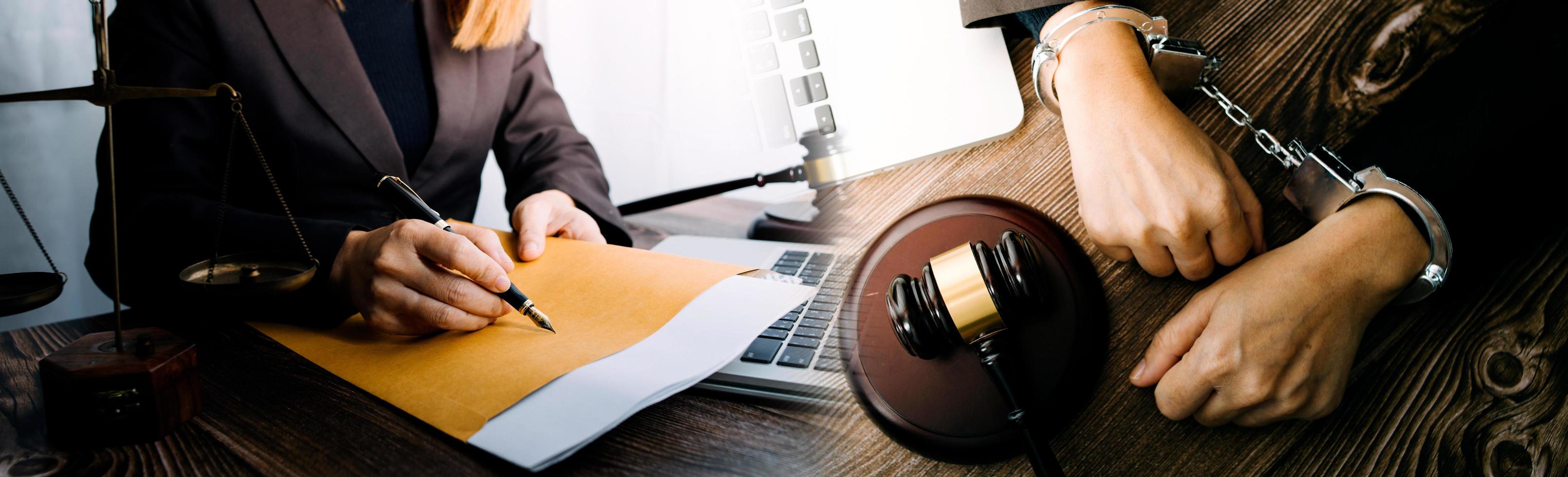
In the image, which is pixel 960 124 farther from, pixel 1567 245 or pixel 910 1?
pixel 1567 245

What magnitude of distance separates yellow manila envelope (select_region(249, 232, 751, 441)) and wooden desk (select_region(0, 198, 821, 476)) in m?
0.01

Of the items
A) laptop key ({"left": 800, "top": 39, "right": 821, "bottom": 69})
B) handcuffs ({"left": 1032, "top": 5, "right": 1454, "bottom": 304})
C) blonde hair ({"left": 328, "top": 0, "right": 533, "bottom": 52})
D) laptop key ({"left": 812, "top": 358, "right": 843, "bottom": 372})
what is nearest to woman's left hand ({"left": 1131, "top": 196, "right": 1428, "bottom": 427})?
handcuffs ({"left": 1032, "top": 5, "right": 1454, "bottom": 304})

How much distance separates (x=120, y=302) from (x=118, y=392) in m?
0.06

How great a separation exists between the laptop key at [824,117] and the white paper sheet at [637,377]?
132 millimetres

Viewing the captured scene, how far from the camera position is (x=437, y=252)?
1.43 feet

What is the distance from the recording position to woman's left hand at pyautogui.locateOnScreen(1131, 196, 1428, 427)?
45 centimetres

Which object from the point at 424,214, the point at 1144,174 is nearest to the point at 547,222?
the point at 424,214

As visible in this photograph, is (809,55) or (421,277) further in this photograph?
(809,55)

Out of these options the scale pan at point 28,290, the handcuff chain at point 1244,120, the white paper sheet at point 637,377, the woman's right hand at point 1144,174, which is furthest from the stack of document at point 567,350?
the handcuff chain at point 1244,120

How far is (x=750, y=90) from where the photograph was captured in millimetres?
551

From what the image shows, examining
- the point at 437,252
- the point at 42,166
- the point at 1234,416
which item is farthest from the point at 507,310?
the point at 1234,416

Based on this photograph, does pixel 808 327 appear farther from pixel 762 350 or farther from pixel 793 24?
pixel 793 24

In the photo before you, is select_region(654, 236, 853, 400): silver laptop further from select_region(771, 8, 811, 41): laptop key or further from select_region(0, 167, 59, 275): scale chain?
select_region(0, 167, 59, 275): scale chain

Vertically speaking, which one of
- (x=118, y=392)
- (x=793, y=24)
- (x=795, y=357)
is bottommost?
(x=795, y=357)
